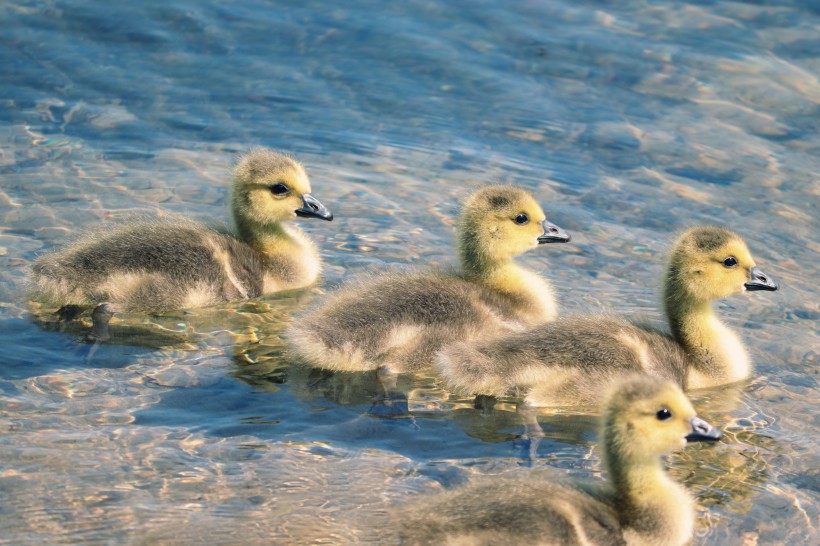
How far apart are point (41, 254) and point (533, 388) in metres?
2.96

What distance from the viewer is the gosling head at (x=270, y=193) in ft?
24.7

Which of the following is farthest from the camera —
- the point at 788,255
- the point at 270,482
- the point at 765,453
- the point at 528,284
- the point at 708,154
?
the point at 708,154

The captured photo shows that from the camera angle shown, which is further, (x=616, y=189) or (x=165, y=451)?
(x=616, y=189)

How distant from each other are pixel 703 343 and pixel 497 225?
47.8 inches

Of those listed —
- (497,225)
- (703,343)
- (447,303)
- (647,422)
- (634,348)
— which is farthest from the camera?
(497,225)

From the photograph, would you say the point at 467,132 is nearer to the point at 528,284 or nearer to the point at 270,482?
the point at 528,284

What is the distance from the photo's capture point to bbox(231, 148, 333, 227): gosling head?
753 centimetres

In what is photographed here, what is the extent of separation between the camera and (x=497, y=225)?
22.5 ft

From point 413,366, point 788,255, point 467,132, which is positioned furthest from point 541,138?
point 413,366

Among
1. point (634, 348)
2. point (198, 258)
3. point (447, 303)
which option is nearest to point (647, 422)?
point (634, 348)

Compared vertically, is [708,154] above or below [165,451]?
above

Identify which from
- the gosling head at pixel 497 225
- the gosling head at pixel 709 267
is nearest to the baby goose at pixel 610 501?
the gosling head at pixel 709 267

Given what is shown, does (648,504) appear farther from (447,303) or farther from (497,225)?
(497,225)

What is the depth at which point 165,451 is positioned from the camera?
17.9 feet
